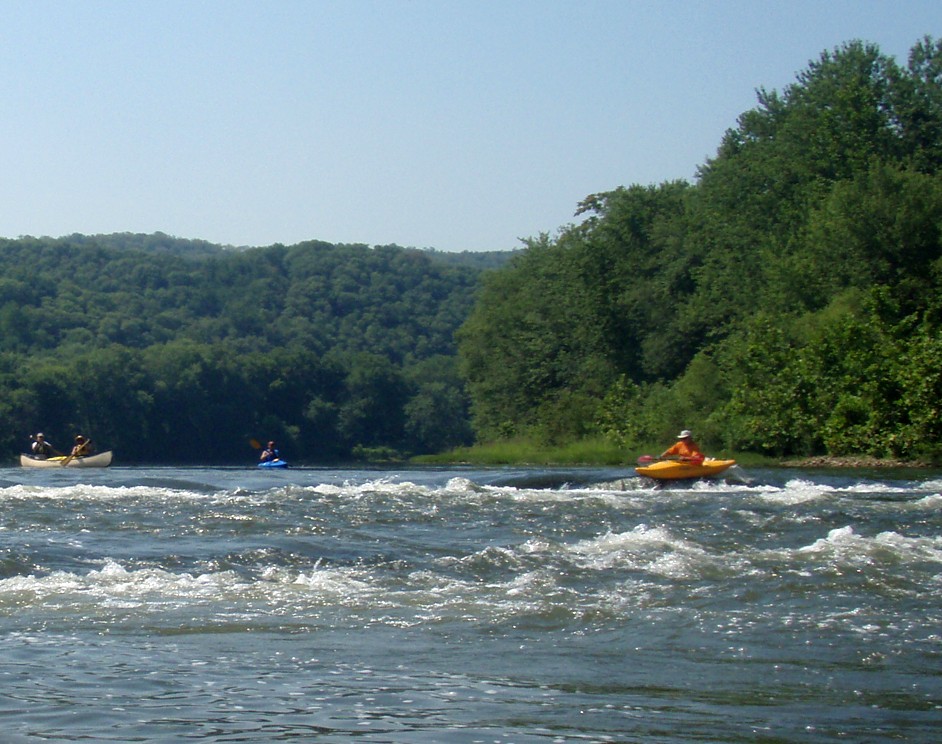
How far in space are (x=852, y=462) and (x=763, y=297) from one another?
11.0 m

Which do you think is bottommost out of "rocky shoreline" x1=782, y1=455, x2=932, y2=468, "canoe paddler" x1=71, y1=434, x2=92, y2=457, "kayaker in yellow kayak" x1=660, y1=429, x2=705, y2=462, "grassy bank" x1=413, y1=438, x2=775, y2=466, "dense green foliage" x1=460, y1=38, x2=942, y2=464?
"rocky shoreline" x1=782, y1=455, x2=932, y2=468

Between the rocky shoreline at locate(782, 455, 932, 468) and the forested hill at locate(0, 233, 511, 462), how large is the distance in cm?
4358

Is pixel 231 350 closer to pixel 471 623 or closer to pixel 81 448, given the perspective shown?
pixel 81 448

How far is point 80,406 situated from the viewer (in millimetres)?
71250

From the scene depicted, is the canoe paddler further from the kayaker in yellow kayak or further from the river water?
the kayaker in yellow kayak

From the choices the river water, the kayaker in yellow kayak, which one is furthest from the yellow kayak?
the river water

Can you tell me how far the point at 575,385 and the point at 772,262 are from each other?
15562mm

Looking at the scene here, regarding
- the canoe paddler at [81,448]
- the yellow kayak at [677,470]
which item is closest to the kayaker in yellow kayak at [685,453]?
the yellow kayak at [677,470]

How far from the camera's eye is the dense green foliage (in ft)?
118

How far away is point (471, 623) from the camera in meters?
9.50

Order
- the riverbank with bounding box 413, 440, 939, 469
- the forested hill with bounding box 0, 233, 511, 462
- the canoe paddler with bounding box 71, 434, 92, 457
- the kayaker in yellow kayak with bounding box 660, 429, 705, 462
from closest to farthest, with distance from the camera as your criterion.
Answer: the kayaker in yellow kayak with bounding box 660, 429, 705, 462 → the riverbank with bounding box 413, 440, 939, 469 → the canoe paddler with bounding box 71, 434, 92, 457 → the forested hill with bounding box 0, 233, 511, 462

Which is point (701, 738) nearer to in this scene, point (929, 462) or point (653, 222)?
point (929, 462)

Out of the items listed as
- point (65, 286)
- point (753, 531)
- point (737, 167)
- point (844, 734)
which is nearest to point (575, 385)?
point (737, 167)

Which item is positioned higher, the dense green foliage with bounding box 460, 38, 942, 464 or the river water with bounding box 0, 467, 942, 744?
the dense green foliage with bounding box 460, 38, 942, 464
